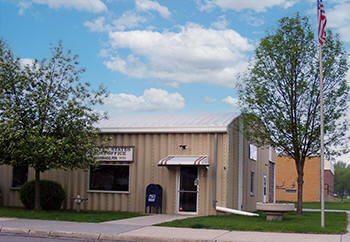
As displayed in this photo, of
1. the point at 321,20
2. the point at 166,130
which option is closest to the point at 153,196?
the point at 166,130

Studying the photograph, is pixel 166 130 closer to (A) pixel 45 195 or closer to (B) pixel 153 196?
(B) pixel 153 196

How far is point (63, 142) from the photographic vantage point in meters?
17.5

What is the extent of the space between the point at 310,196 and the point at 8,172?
36417mm

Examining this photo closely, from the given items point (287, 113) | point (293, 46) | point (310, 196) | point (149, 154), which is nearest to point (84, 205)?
point (149, 154)

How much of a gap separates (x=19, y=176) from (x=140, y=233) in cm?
1118

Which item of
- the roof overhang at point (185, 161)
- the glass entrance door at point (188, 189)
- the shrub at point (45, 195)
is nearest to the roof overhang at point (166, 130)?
the roof overhang at point (185, 161)

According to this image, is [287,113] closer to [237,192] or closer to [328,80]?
[328,80]

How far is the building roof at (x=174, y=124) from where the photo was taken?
19781mm

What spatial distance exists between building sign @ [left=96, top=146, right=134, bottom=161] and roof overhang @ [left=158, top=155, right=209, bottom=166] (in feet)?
5.79

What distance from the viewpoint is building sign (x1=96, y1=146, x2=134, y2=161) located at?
68.2 feet

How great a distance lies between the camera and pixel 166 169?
20.3 meters

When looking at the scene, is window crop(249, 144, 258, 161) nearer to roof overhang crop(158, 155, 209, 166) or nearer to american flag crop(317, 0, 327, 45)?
roof overhang crop(158, 155, 209, 166)

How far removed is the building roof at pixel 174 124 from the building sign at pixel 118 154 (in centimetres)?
73

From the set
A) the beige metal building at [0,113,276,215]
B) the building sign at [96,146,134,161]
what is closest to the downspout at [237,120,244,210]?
the beige metal building at [0,113,276,215]
